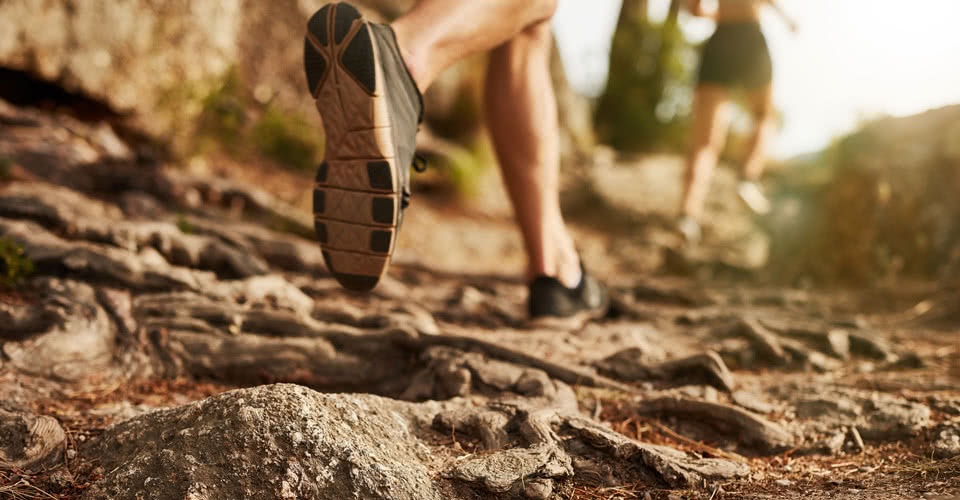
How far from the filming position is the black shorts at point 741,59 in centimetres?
513

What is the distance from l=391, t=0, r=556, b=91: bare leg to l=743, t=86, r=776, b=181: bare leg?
12.8 feet

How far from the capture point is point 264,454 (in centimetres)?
119

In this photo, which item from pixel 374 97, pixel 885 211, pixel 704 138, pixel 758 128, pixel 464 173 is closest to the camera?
pixel 374 97

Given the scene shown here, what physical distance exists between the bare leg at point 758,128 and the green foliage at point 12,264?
5.13m

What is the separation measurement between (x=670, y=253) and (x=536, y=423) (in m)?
4.33

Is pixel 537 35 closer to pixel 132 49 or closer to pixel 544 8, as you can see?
pixel 544 8

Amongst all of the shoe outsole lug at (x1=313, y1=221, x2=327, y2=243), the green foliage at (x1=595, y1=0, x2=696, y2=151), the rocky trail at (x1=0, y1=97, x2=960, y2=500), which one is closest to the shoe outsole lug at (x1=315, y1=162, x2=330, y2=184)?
the shoe outsole lug at (x1=313, y1=221, x2=327, y2=243)

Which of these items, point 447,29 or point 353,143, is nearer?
point 353,143

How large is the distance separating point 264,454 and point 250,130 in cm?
492

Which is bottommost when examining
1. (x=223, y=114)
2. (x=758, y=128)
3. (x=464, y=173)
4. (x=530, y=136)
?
(x=464, y=173)

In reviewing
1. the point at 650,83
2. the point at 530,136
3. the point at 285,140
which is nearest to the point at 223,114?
the point at 285,140

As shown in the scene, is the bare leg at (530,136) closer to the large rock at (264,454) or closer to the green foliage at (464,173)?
the large rock at (264,454)

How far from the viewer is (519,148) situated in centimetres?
255

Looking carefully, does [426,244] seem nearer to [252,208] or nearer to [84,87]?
[252,208]
